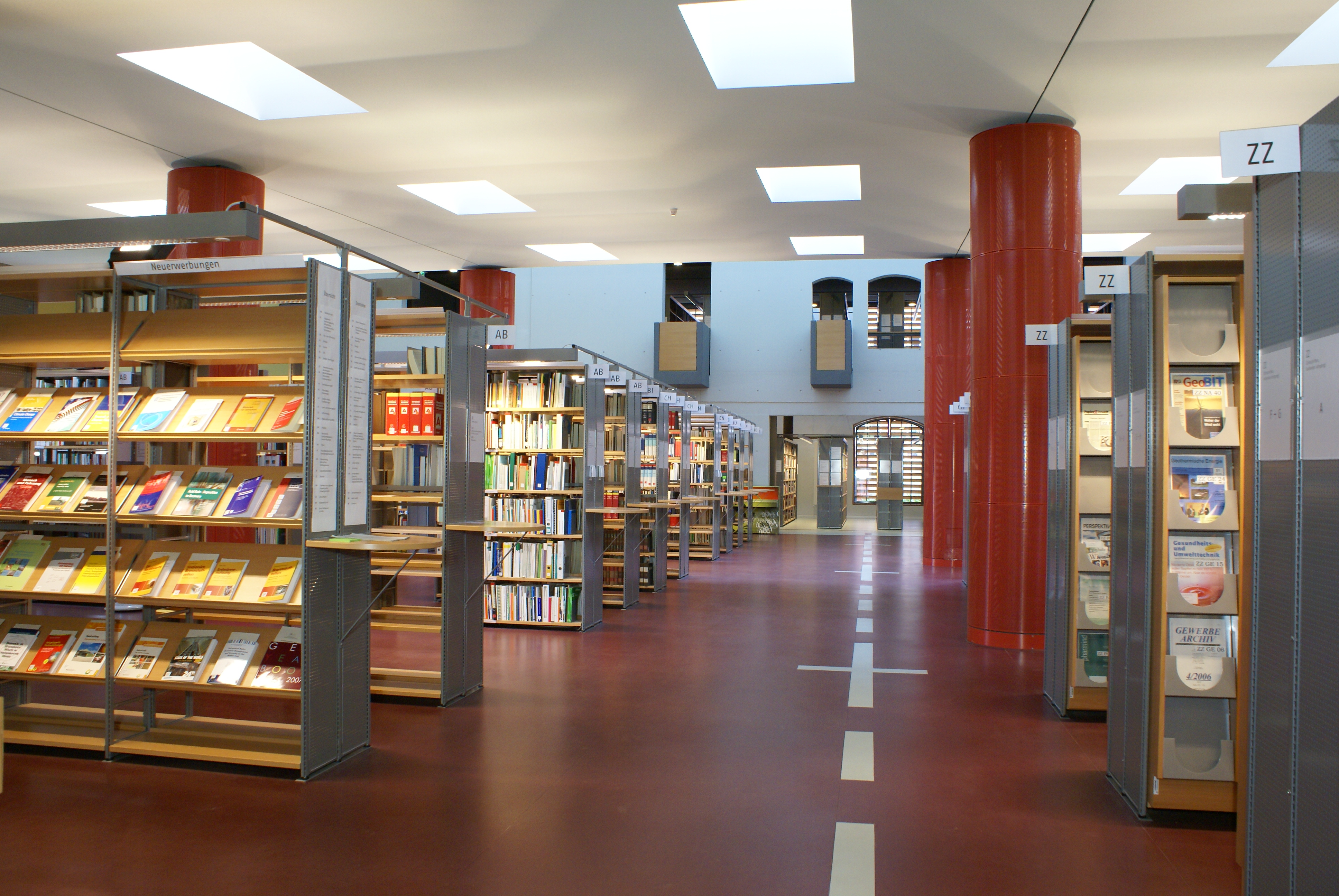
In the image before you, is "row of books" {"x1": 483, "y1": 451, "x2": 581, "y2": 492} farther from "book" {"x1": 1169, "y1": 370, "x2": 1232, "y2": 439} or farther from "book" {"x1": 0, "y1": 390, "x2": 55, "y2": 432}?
"book" {"x1": 1169, "y1": 370, "x2": 1232, "y2": 439}

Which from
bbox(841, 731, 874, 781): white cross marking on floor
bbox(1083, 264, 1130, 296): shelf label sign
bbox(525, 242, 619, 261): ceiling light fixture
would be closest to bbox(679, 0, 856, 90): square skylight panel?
Answer: bbox(1083, 264, 1130, 296): shelf label sign

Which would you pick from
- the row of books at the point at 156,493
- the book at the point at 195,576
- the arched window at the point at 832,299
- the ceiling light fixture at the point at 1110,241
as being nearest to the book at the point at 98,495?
the row of books at the point at 156,493

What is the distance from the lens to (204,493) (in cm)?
466

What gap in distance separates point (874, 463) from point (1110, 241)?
16.9 metres

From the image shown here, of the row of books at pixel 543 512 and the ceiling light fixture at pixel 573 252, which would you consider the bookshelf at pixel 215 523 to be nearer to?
the row of books at pixel 543 512

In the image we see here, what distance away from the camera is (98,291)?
5.08m

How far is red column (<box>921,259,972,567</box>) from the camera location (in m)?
13.4

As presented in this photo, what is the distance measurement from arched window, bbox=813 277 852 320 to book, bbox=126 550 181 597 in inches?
646

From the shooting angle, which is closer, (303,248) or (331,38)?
(331,38)

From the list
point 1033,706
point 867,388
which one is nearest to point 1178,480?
point 1033,706

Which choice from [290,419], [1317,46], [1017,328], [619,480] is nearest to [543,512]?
[619,480]

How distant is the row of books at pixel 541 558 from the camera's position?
835 centimetres

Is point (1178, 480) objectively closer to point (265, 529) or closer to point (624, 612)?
point (624, 612)

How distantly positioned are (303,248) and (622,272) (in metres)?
9.41
